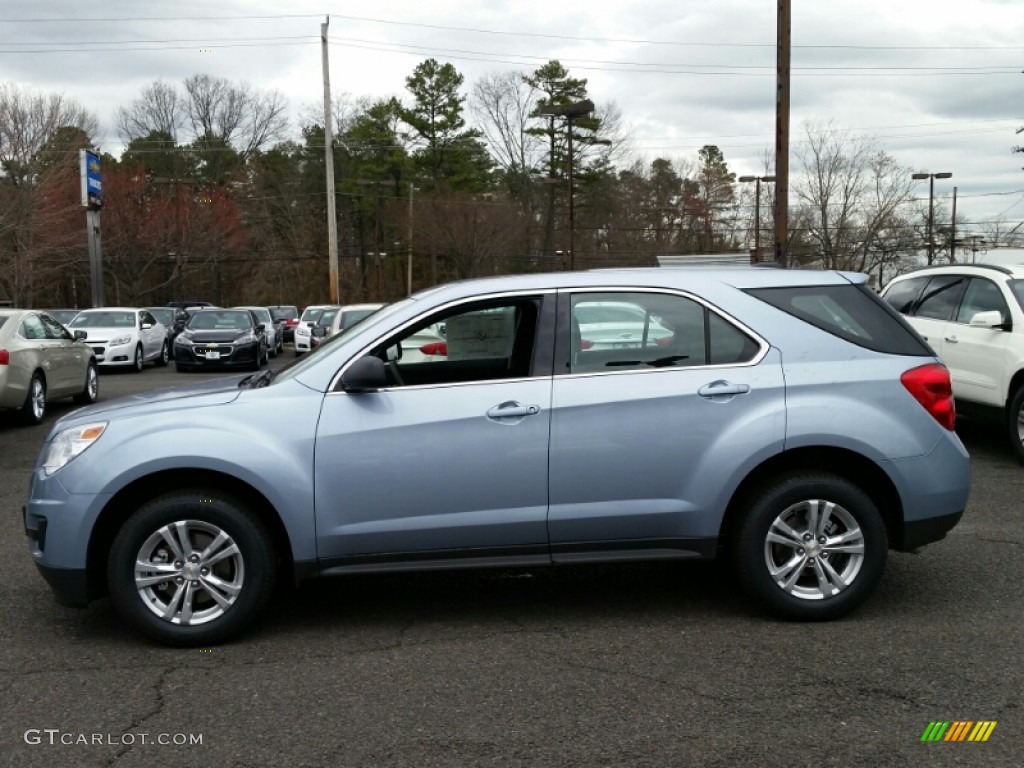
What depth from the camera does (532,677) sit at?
173 inches

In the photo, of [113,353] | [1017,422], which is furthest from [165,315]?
[1017,422]

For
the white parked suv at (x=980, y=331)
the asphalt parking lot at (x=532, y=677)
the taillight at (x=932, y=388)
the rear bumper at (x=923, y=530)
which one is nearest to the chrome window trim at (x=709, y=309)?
the taillight at (x=932, y=388)

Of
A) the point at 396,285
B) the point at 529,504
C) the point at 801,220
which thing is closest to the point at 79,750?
the point at 529,504

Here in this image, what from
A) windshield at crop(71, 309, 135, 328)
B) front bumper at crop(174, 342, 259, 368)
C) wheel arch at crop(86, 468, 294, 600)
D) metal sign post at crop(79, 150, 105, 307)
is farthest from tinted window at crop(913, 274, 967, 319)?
metal sign post at crop(79, 150, 105, 307)

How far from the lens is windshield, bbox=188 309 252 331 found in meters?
Result: 25.0

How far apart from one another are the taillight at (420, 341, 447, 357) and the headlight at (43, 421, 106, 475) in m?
1.63

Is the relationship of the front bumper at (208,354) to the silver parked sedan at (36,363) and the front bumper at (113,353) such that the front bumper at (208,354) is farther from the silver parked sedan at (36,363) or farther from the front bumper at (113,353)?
the silver parked sedan at (36,363)

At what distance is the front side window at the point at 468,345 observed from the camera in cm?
508

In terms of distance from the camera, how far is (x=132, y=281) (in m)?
55.9

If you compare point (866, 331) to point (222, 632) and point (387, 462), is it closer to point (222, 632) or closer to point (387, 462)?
point (387, 462)

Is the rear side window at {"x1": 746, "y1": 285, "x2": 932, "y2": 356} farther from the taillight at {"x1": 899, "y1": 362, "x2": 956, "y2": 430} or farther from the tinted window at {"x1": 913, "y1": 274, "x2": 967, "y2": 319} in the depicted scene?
the tinted window at {"x1": 913, "y1": 274, "x2": 967, "y2": 319}

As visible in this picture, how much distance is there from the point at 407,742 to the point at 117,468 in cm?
192

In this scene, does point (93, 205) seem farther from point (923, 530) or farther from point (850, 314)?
point (923, 530)

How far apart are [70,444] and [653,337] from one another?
2803 millimetres
